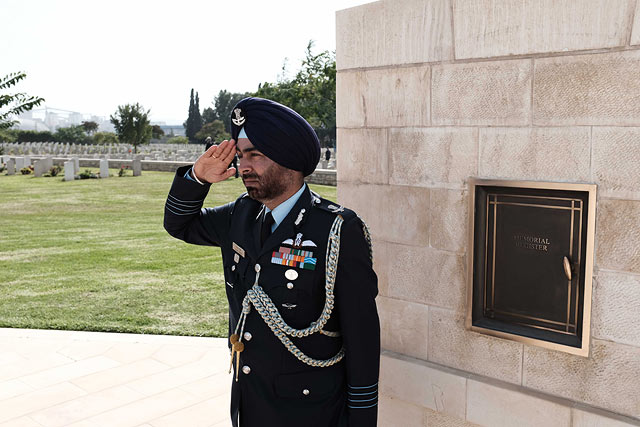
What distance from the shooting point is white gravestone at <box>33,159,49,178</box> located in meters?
26.3

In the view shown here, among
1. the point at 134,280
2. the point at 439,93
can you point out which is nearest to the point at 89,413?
the point at 439,93

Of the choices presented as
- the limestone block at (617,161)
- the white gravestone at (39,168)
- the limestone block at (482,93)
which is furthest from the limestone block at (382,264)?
the white gravestone at (39,168)

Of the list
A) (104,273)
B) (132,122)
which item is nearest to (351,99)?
(104,273)

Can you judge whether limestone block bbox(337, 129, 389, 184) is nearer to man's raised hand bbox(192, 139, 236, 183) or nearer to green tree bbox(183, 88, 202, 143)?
man's raised hand bbox(192, 139, 236, 183)

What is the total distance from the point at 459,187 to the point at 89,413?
3089mm

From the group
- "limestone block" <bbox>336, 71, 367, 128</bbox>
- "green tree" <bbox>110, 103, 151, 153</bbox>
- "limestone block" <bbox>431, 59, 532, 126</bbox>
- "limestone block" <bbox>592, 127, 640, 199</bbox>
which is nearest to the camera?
"limestone block" <bbox>592, 127, 640, 199</bbox>

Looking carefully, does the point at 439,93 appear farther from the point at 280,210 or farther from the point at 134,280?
the point at 134,280

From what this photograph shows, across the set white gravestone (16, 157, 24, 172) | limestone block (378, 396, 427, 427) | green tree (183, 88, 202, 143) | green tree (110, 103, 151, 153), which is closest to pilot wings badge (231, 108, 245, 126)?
limestone block (378, 396, 427, 427)

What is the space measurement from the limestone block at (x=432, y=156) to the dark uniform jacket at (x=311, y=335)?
72cm

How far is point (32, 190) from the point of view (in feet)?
69.1

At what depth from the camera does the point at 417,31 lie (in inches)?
120

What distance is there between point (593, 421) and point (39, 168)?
89.9ft

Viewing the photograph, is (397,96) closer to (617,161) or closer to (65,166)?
(617,161)

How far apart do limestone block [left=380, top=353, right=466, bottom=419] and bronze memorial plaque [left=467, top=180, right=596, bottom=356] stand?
A: 34cm
